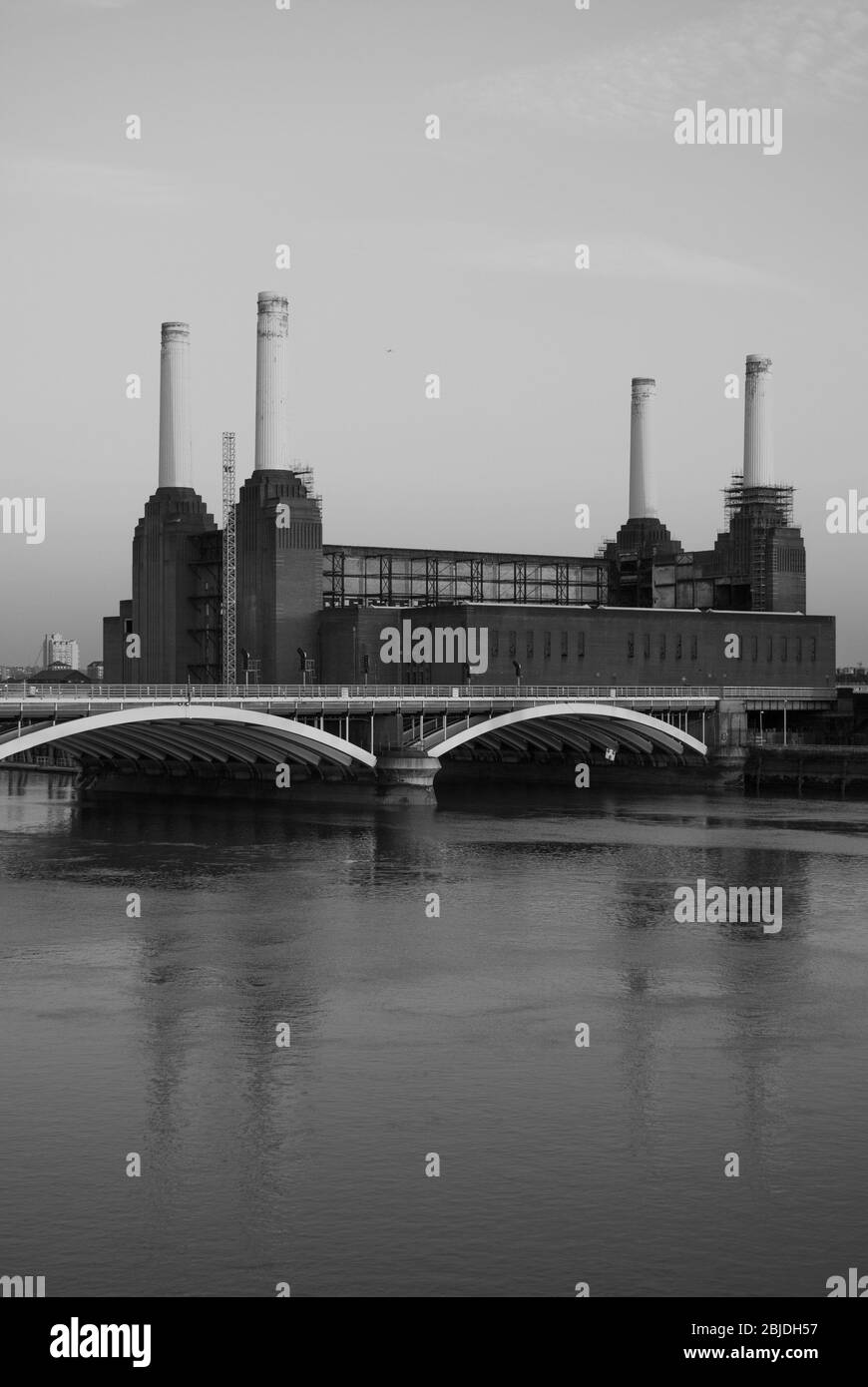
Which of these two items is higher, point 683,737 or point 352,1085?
point 683,737

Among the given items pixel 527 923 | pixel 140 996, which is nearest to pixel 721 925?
pixel 527 923

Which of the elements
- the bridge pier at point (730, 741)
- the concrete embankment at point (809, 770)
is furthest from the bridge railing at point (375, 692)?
the concrete embankment at point (809, 770)

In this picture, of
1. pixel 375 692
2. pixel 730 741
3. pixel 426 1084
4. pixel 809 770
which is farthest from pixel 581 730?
pixel 426 1084

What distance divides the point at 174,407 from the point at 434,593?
21.1m

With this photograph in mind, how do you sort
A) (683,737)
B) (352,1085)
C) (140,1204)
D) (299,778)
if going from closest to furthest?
(140,1204)
(352,1085)
(299,778)
(683,737)

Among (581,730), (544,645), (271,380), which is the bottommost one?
(581,730)

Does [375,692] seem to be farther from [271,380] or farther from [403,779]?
[271,380]

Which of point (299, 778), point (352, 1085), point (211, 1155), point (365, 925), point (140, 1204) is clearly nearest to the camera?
point (140, 1204)

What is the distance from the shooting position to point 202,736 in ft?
226

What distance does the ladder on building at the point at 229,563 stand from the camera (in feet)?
290

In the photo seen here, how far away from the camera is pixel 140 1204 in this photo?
19.4 meters

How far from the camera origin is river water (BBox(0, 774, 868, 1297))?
59.4 feet
